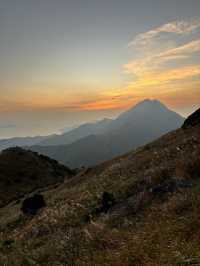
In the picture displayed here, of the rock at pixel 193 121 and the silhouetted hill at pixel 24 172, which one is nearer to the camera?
the rock at pixel 193 121

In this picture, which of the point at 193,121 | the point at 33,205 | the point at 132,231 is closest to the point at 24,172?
the point at 193,121

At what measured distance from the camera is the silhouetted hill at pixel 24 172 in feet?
199

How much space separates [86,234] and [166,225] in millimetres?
2914

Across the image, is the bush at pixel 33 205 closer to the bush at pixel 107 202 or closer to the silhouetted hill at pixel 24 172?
the bush at pixel 107 202

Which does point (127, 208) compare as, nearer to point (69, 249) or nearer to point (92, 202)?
point (69, 249)

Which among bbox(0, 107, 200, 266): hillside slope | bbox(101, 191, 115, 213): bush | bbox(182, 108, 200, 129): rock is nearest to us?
bbox(0, 107, 200, 266): hillside slope

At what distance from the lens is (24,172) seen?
68.5 m

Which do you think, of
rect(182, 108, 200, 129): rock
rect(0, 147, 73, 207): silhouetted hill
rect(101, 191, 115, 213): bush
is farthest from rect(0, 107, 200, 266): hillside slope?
rect(0, 147, 73, 207): silhouetted hill

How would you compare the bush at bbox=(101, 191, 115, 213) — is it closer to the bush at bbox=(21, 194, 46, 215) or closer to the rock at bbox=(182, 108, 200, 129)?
the bush at bbox=(21, 194, 46, 215)

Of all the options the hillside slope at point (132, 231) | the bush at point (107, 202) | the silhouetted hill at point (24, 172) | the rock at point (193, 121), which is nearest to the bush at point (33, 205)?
the hillside slope at point (132, 231)

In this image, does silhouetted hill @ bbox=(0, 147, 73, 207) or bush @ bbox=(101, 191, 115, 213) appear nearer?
bush @ bbox=(101, 191, 115, 213)

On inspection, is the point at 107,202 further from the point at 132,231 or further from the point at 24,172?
the point at 24,172

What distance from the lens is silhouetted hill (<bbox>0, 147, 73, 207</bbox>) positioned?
199 ft

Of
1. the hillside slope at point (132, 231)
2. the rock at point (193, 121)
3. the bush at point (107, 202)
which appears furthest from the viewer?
the rock at point (193, 121)
